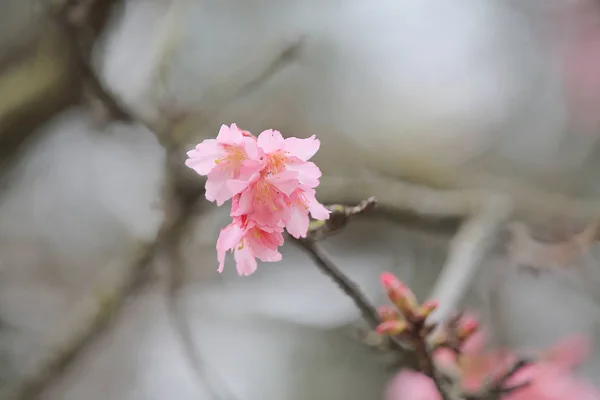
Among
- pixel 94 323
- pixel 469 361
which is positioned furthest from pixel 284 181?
pixel 94 323

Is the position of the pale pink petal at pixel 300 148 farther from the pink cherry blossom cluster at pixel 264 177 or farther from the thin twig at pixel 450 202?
the thin twig at pixel 450 202

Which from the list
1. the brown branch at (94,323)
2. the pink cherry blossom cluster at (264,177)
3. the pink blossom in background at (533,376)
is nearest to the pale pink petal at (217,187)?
the pink cherry blossom cluster at (264,177)

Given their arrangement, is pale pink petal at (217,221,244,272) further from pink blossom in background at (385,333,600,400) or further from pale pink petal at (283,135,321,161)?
pink blossom in background at (385,333,600,400)

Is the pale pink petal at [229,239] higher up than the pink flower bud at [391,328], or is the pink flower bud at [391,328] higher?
the pale pink petal at [229,239]

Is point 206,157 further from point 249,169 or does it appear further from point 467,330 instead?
point 467,330

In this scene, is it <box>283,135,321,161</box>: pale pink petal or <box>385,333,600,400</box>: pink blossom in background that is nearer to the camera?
<box>283,135,321,161</box>: pale pink petal

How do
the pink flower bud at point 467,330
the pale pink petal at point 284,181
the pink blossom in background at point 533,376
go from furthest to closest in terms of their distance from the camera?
the pink blossom in background at point 533,376 < the pink flower bud at point 467,330 < the pale pink petal at point 284,181

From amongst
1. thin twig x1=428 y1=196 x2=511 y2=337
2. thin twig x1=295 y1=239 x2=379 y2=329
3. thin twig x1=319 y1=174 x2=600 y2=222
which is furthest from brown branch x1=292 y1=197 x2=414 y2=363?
thin twig x1=319 y1=174 x2=600 y2=222
